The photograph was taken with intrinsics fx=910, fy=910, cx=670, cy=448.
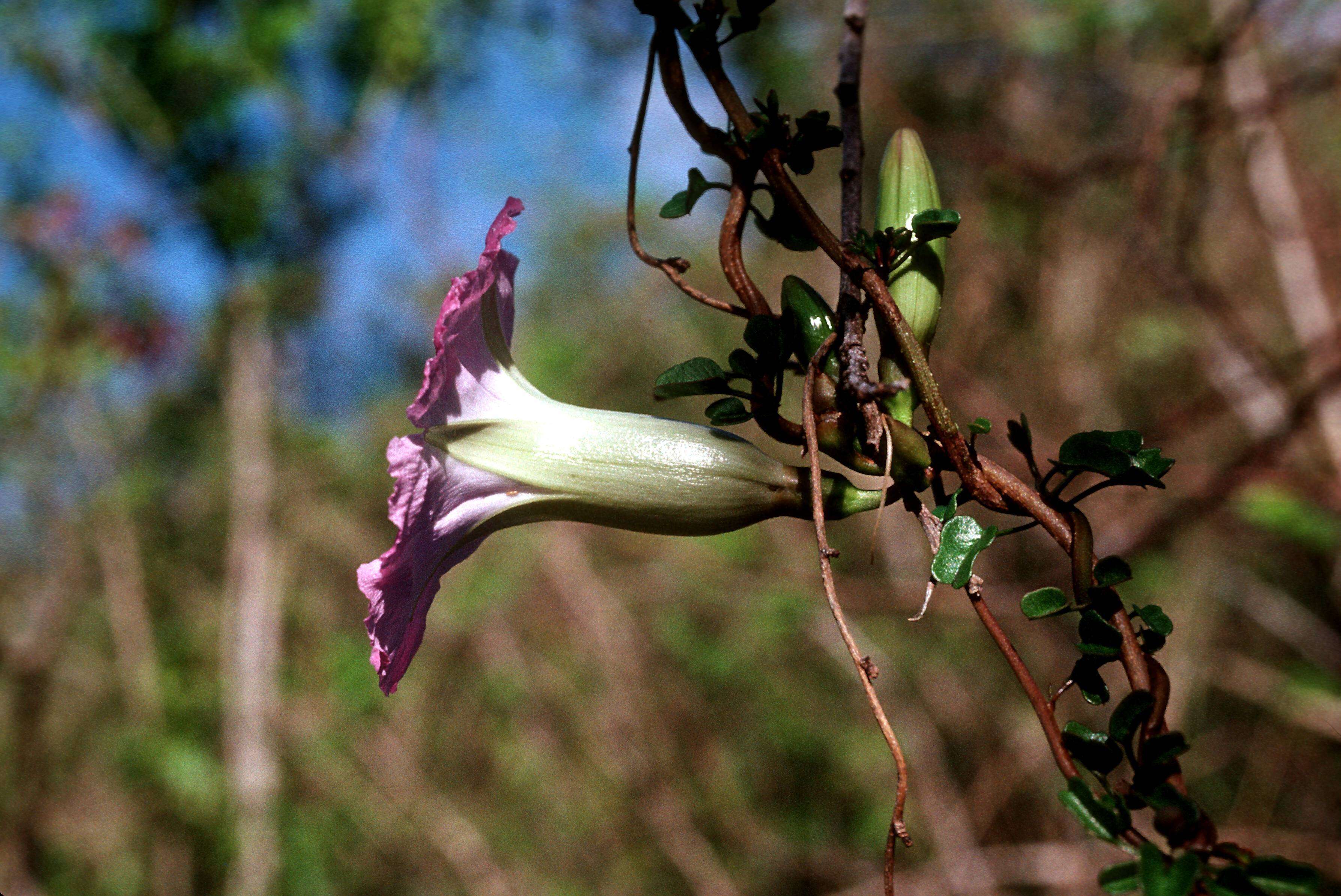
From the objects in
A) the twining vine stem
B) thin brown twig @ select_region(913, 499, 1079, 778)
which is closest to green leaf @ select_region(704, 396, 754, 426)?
the twining vine stem

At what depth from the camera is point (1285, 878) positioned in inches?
12.9

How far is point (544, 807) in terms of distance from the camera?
119 inches

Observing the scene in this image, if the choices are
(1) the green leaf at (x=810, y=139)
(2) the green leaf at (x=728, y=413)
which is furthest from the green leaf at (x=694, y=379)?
(1) the green leaf at (x=810, y=139)

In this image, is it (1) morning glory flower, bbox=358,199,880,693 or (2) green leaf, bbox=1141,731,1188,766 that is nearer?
(2) green leaf, bbox=1141,731,1188,766

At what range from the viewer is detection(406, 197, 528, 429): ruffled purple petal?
19.5 inches

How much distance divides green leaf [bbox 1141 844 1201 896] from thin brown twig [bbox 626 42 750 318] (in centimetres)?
32

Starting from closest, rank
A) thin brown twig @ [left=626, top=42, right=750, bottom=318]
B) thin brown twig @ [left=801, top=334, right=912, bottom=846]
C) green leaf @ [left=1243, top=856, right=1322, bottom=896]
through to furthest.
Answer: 1. green leaf @ [left=1243, top=856, right=1322, bottom=896]
2. thin brown twig @ [left=801, top=334, right=912, bottom=846]
3. thin brown twig @ [left=626, top=42, right=750, bottom=318]

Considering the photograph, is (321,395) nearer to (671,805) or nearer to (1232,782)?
(671,805)

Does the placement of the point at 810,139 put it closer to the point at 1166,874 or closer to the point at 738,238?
the point at 738,238

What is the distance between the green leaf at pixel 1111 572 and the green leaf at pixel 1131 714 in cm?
5

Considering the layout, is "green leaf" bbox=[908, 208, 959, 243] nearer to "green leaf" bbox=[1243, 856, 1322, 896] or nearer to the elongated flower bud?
the elongated flower bud

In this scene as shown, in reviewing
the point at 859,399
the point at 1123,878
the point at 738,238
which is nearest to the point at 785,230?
the point at 738,238

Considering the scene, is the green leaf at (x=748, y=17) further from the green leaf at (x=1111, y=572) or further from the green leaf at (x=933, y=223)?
the green leaf at (x=1111, y=572)

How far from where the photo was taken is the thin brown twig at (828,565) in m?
0.43
